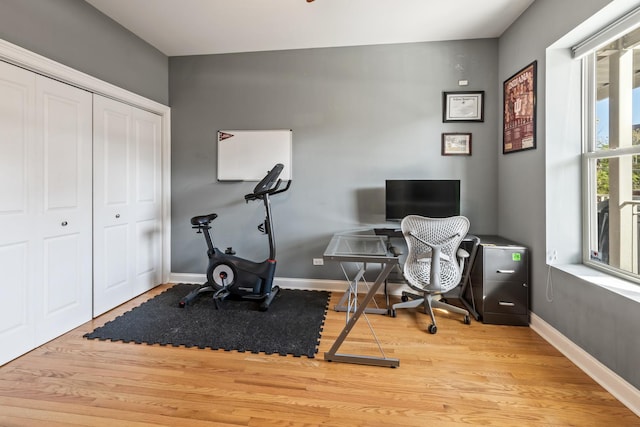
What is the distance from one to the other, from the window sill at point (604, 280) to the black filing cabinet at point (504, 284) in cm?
31

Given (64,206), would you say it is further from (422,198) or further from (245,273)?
(422,198)

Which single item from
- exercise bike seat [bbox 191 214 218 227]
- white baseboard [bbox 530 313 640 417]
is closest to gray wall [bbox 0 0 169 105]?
Result: exercise bike seat [bbox 191 214 218 227]

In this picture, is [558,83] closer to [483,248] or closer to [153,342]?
[483,248]

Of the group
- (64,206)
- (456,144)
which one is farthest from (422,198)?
(64,206)

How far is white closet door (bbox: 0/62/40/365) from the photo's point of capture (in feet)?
6.71

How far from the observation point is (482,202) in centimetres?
329

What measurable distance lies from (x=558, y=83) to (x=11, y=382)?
4.49 meters

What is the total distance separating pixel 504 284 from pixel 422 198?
1.11 metres

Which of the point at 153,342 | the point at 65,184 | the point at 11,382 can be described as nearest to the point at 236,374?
the point at 153,342

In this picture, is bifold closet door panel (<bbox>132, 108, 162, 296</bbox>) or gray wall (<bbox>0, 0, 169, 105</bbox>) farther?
bifold closet door panel (<bbox>132, 108, 162, 296</bbox>)

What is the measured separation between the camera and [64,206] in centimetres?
247

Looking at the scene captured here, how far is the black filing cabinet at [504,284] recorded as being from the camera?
8.65 feet

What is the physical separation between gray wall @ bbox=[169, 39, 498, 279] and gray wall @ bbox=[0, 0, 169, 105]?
379 millimetres

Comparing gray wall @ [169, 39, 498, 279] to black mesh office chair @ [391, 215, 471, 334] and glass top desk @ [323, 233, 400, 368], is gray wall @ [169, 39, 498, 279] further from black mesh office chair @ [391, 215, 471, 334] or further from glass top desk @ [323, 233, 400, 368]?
glass top desk @ [323, 233, 400, 368]
